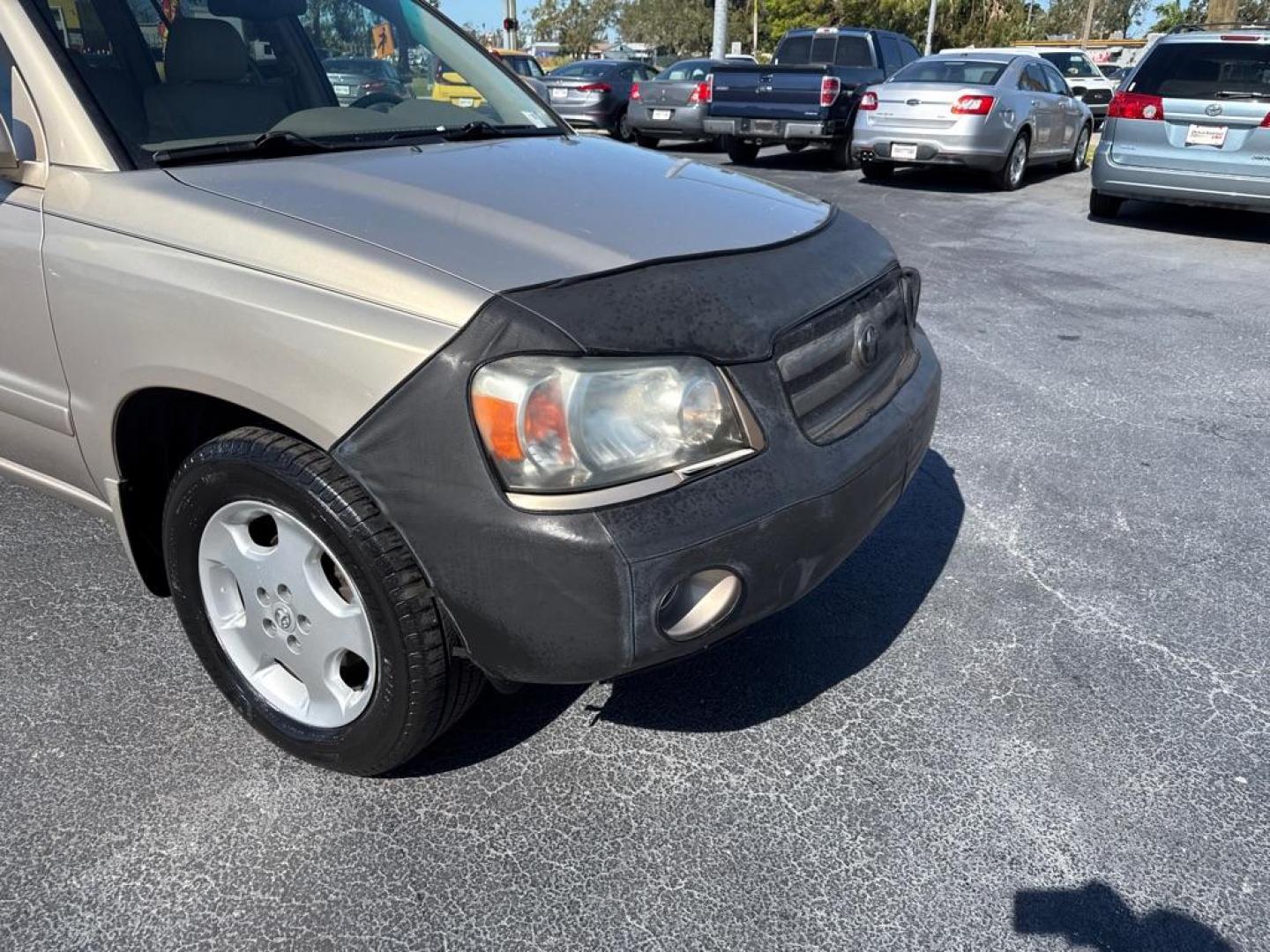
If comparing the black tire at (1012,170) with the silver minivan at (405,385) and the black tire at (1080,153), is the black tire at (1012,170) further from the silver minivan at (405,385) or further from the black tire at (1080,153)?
the silver minivan at (405,385)

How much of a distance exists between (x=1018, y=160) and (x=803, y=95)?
272cm

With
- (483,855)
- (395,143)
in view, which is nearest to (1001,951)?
(483,855)

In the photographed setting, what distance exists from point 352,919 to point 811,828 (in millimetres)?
983

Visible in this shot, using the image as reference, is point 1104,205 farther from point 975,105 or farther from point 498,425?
point 498,425

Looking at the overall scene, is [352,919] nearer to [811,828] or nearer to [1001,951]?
[811,828]

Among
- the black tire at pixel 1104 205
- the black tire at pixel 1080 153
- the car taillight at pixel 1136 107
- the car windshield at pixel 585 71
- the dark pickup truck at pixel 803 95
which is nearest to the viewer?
the car taillight at pixel 1136 107

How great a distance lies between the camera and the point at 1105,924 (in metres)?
2.02

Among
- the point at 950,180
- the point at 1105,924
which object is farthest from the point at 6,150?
the point at 950,180

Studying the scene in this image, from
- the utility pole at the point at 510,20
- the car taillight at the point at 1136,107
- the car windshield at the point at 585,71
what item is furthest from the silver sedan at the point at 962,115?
the utility pole at the point at 510,20

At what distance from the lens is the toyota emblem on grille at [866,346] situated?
2.41m

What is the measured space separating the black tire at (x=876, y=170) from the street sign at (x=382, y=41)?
9.65 m

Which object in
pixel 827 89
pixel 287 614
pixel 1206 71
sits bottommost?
pixel 287 614

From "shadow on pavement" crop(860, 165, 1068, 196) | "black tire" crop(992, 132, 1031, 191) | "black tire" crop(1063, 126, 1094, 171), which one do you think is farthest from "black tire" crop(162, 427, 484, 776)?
"black tire" crop(1063, 126, 1094, 171)

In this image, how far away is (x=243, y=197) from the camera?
7.14 feet
